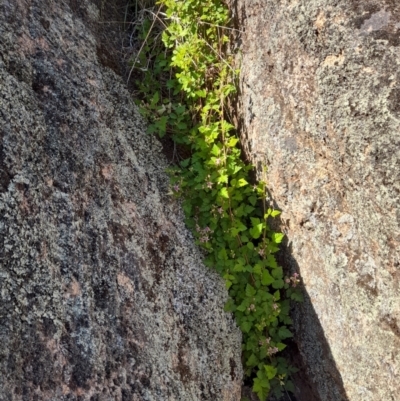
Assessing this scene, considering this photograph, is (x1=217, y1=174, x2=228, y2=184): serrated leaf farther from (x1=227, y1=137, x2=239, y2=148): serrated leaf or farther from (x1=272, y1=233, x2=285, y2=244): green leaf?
(x1=272, y1=233, x2=285, y2=244): green leaf

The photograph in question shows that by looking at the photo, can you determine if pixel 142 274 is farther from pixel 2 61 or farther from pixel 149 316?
pixel 2 61

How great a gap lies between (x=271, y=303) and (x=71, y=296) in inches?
44.6

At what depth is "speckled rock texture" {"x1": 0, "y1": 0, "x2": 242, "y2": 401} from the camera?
173 centimetres

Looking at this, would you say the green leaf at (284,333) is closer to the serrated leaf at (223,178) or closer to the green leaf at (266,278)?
the green leaf at (266,278)

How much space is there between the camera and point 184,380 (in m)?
2.20

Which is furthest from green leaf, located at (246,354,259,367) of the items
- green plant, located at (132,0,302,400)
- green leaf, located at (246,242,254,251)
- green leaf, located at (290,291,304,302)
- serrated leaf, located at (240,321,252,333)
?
green leaf, located at (246,242,254,251)

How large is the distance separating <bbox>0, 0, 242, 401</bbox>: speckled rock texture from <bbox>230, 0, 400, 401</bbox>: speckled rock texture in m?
0.52

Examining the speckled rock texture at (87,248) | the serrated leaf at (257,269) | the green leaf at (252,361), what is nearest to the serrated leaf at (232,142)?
the speckled rock texture at (87,248)

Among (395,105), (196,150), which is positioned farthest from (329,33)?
(196,150)

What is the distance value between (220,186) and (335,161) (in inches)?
24.8

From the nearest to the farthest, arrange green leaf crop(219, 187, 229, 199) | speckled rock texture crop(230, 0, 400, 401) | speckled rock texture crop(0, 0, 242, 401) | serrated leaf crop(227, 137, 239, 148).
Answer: speckled rock texture crop(0, 0, 242, 401) → speckled rock texture crop(230, 0, 400, 401) → green leaf crop(219, 187, 229, 199) → serrated leaf crop(227, 137, 239, 148)

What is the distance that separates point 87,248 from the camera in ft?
6.55

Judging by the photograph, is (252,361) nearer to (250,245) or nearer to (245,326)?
(245,326)

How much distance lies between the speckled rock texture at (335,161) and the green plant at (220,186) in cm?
12
